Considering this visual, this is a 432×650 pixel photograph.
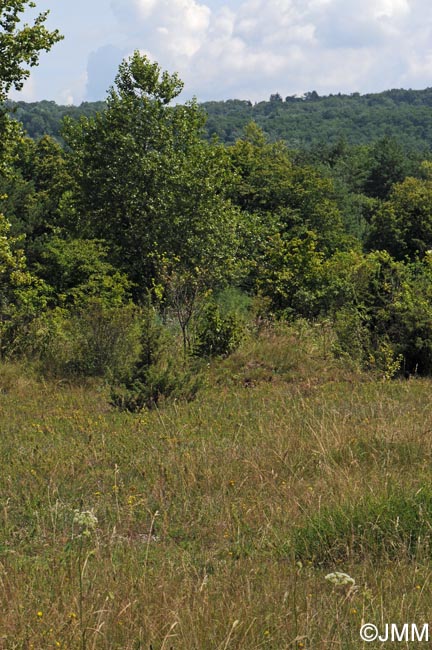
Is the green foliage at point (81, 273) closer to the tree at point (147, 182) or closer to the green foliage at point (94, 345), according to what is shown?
the tree at point (147, 182)

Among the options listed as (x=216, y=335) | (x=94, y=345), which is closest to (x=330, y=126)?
(x=216, y=335)

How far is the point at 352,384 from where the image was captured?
11453 millimetres

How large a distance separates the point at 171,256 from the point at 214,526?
66.3ft

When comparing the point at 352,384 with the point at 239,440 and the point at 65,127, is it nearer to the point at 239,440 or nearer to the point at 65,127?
the point at 239,440

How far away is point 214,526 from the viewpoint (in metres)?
4.62

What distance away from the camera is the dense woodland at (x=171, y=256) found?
13023 millimetres

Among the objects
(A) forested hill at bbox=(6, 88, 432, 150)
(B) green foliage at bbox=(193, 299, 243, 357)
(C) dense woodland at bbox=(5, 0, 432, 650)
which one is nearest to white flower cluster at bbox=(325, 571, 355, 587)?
(C) dense woodland at bbox=(5, 0, 432, 650)

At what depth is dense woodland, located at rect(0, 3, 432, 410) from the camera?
13023 mm

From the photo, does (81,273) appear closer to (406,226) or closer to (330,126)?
(406,226)

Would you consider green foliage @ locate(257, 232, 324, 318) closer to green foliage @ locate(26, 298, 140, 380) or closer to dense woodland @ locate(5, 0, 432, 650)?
dense woodland @ locate(5, 0, 432, 650)

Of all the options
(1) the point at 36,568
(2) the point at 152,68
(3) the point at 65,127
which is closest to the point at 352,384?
(1) the point at 36,568

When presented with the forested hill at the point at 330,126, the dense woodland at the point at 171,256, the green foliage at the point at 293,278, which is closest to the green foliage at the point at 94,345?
the dense woodland at the point at 171,256

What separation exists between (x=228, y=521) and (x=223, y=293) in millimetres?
20034

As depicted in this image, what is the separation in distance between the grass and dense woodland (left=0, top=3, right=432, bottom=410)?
2533mm
